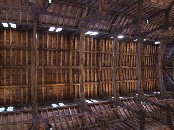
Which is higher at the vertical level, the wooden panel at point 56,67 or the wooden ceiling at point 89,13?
the wooden ceiling at point 89,13

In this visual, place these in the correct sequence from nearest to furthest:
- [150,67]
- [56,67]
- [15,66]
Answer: [15,66], [56,67], [150,67]

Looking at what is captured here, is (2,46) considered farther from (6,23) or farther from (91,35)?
(91,35)

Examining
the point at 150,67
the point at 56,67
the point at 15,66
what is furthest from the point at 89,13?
the point at 150,67

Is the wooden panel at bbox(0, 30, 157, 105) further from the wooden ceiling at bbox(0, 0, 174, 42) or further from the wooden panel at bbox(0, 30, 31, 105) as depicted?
the wooden ceiling at bbox(0, 0, 174, 42)

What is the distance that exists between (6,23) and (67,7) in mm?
3746

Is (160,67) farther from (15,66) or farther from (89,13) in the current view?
(15,66)

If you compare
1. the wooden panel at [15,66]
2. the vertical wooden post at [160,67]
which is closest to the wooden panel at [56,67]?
the wooden panel at [15,66]

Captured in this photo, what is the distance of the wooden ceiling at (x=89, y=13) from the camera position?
9321 millimetres

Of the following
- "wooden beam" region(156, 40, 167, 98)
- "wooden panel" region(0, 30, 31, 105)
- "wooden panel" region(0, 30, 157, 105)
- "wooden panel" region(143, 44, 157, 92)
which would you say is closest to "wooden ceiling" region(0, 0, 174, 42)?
"wooden panel" region(0, 30, 31, 105)

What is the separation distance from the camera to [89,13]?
11.5 metres

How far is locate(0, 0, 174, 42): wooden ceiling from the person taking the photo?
932cm

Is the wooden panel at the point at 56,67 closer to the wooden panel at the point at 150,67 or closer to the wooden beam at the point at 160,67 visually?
the wooden panel at the point at 150,67

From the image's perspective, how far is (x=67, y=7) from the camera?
10664mm

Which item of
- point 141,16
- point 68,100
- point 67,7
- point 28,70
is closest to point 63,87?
point 68,100
